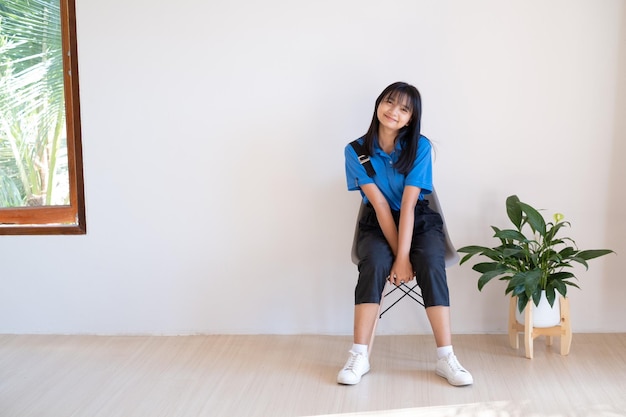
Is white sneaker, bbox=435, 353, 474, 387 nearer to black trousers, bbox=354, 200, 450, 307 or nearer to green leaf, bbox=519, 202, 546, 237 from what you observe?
black trousers, bbox=354, 200, 450, 307

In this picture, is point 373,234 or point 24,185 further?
point 24,185

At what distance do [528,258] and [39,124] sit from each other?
6.54 ft

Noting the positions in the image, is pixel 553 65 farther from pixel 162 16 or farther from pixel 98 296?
pixel 98 296

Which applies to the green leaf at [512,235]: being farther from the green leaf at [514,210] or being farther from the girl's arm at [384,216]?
the girl's arm at [384,216]

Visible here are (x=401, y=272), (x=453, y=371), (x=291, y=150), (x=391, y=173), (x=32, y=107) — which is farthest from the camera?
(x=32, y=107)

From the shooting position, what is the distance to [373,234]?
2.60 m

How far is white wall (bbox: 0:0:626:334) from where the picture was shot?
8.93ft

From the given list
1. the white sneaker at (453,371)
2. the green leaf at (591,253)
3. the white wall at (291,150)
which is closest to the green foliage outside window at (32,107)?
the white wall at (291,150)

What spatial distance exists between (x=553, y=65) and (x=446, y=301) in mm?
977

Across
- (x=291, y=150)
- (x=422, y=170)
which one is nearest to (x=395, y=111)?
(x=422, y=170)

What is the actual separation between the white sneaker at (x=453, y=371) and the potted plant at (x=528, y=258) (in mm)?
275

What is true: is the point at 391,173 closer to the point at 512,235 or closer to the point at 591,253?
the point at 512,235

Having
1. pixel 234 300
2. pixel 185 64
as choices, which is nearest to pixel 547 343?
pixel 234 300

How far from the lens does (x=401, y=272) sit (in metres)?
2.50
